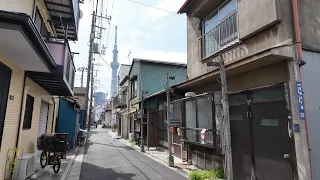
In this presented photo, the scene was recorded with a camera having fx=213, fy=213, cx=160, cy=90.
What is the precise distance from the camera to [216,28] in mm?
8641

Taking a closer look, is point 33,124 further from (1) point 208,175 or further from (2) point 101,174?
(1) point 208,175

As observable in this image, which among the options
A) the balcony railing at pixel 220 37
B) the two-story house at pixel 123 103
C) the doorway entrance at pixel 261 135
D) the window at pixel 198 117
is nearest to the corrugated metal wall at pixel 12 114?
Answer: the window at pixel 198 117

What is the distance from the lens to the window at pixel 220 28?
7.67m

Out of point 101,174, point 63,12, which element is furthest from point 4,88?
point 63,12

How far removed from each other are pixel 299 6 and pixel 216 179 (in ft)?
18.7

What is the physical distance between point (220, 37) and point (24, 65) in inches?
278

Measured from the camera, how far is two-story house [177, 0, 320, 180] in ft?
16.9

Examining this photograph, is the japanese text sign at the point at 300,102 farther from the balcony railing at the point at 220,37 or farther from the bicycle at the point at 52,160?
the bicycle at the point at 52,160

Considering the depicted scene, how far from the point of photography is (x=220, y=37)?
27.3ft

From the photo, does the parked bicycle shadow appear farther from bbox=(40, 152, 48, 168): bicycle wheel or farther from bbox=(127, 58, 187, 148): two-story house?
bbox=(127, 58, 187, 148): two-story house

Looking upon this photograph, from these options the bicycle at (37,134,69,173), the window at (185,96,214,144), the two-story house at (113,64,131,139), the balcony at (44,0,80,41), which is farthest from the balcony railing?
the two-story house at (113,64,131,139)

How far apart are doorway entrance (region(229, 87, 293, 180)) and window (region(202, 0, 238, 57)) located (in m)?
2.23

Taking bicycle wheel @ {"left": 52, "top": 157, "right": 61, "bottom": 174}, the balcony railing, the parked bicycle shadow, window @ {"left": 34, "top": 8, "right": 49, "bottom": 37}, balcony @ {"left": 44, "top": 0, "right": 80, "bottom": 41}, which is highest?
A: balcony @ {"left": 44, "top": 0, "right": 80, "bottom": 41}

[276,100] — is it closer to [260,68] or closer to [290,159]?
[260,68]
